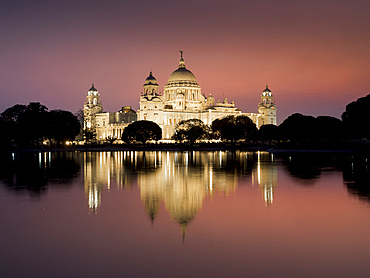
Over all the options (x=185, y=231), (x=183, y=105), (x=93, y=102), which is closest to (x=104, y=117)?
(x=93, y=102)

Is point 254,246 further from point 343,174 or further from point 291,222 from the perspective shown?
point 343,174

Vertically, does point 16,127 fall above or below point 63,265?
above

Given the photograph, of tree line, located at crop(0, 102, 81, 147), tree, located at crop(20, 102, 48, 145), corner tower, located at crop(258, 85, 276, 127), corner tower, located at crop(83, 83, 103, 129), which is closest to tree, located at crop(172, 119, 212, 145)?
tree line, located at crop(0, 102, 81, 147)

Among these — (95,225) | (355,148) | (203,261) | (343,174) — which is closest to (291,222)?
(203,261)

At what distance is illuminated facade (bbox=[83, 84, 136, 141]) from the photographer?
17638 centimetres

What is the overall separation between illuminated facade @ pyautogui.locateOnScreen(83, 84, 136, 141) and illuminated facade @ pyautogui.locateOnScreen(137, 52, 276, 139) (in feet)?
42.4

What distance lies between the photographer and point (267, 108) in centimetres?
19062

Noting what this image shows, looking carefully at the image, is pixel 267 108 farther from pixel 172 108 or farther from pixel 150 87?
pixel 150 87

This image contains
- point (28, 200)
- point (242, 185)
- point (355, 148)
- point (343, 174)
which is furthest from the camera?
point (355, 148)

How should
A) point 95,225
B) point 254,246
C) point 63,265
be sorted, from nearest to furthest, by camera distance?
point 63,265, point 254,246, point 95,225

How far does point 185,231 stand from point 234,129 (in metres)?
101

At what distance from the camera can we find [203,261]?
34.6 feet

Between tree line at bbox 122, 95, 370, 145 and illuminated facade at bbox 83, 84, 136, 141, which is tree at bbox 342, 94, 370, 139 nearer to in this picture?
tree line at bbox 122, 95, 370, 145

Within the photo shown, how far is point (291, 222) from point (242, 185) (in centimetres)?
948
